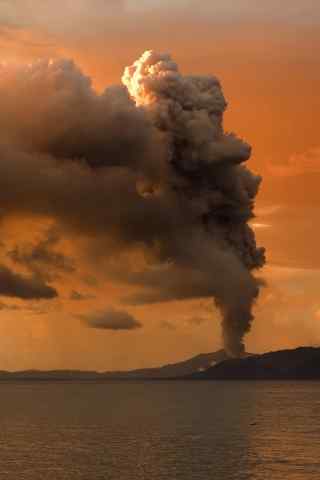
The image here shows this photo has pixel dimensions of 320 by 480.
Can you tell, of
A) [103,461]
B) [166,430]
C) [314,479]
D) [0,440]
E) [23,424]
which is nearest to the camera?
[314,479]

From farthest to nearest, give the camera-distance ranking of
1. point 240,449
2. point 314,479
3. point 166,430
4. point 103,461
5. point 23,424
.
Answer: point 23,424 < point 166,430 < point 240,449 < point 103,461 < point 314,479

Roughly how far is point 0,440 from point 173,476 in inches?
1634

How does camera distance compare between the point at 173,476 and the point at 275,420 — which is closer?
the point at 173,476

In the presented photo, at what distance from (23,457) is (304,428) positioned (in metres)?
55.1

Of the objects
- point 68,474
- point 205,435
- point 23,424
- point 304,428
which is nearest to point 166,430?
point 205,435

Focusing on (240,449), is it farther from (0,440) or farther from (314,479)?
(0,440)

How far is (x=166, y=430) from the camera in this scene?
119562mm

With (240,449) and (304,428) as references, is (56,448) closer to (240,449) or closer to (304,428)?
(240,449)

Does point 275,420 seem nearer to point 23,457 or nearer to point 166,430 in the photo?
point 166,430

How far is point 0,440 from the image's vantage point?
105250mm

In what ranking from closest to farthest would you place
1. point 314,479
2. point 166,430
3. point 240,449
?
1. point 314,479
2. point 240,449
3. point 166,430

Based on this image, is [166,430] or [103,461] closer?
[103,461]

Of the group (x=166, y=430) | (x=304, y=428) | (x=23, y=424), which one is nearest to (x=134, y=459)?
(x=166, y=430)

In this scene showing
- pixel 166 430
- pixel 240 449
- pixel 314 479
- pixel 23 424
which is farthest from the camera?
pixel 23 424
